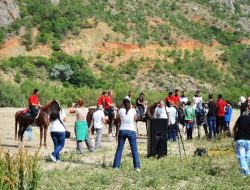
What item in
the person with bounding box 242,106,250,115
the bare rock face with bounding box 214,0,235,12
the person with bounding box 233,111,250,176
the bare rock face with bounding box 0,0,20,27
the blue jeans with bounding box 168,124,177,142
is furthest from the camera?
the bare rock face with bounding box 214,0,235,12

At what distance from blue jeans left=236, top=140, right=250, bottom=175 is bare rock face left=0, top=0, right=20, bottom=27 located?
47.0 m

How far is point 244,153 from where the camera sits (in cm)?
1398

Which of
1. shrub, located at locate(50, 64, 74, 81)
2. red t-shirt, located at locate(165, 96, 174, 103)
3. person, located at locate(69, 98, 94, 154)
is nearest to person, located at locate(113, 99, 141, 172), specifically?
person, located at locate(69, 98, 94, 154)

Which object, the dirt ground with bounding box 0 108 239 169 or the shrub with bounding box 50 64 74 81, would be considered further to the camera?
the shrub with bounding box 50 64 74 81

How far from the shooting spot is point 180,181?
14.0m

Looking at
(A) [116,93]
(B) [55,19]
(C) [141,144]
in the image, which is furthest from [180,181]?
(B) [55,19]

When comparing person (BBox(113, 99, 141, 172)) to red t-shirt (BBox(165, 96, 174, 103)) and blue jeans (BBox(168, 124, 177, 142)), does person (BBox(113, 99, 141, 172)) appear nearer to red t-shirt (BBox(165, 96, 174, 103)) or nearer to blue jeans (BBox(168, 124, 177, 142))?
blue jeans (BBox(168, 124, 177, 142))

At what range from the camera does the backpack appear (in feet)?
85.2

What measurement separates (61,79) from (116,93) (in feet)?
25.6

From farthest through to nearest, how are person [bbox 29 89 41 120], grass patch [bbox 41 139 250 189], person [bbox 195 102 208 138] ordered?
person [bbox 195 102 208 138], person [bbox 29 89 41 120], grass patch [bbox 41 139 250 189]

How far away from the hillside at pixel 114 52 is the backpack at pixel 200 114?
67.7 ft

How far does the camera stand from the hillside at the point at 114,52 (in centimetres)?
5206

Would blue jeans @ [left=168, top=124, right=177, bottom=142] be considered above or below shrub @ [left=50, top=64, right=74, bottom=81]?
below

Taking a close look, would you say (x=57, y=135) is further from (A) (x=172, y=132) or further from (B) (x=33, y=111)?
(A) (x=172, y=132)
